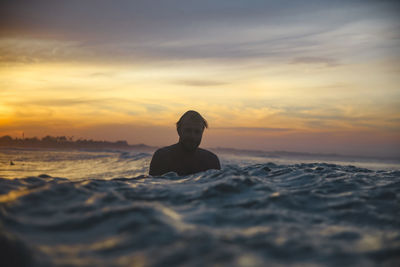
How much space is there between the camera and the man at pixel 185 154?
688 centimetres

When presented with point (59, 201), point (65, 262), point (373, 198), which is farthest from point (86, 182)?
point (373, 198)

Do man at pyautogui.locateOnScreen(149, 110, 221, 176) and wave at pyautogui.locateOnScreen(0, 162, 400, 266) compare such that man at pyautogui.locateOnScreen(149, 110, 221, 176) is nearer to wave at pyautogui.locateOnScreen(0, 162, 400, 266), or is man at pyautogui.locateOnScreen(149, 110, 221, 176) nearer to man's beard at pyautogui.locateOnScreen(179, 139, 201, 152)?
man's beard at pyautogui.locateOnScreen(179, 139, 201, 152)

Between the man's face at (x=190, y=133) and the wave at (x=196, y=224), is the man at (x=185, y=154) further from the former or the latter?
the wave at (x=196, y=224)

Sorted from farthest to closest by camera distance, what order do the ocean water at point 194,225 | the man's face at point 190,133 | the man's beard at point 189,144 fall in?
the man's beard at point 189,144 → the man's face at point 190,133 → the ocean water at point 194,225

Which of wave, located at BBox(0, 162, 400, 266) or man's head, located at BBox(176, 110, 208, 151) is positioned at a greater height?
man's head, located at BBox(176, 110, 208, 151)

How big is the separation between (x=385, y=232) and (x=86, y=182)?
3.74 metres

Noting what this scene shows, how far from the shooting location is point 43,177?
16.0 feet

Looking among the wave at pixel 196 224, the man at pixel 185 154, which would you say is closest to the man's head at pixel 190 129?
the man at pixel 185 154

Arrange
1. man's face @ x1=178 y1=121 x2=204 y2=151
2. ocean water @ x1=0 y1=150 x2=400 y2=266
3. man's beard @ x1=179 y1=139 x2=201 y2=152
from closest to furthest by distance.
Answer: ocean water @ x1=0 y1=150 x2=400 y2=266, man's face @ x1=178 y1=121 x2=204 y2=151, man's beard @ x1=179 y1=139 x2=201 y2=152

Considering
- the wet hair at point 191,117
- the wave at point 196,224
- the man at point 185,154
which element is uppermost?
the wet hair at point 191,117

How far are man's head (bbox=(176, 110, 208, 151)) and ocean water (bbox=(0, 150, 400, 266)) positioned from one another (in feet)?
7.77

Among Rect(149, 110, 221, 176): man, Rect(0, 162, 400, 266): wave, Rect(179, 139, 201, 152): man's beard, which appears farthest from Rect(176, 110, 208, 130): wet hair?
Rect(0, 162, 400, 266): wave

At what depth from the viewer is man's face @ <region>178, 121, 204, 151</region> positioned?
6871 millimetres

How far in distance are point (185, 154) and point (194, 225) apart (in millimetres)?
4282
